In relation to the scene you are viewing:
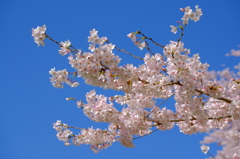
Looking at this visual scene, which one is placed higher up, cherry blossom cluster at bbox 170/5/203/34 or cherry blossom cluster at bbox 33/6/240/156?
cherry blossom cluster at bbox 170/5/203/34

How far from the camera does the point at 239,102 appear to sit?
4.83m

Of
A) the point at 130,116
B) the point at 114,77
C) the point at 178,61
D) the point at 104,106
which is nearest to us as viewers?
the point at 178,61

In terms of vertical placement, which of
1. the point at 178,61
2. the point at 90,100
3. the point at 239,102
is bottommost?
the point at 239,102

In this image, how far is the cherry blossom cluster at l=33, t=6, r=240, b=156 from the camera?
4.32 metres

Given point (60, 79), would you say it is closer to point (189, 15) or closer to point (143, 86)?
point (143, 86)

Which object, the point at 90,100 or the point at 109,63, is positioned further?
the point at 90,100

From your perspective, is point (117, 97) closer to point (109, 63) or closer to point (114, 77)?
point (114, 77)

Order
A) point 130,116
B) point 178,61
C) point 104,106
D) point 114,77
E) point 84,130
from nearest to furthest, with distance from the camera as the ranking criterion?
1. point 178,61
2. point 114,77
3. point 104,106
4. point 130,116
5. point 84,130

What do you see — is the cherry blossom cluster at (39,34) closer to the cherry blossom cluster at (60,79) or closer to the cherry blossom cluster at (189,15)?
the cherry blossom cluster at (60,79)

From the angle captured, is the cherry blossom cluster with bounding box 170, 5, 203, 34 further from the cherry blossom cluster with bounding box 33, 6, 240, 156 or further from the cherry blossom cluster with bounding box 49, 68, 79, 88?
the cherry blossom cluster with bounding box 49, 68, 79, 88

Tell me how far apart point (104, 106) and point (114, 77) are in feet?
2.39

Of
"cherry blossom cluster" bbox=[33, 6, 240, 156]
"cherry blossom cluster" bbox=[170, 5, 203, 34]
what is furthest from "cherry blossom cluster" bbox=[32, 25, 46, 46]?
"cherry blossom cluster" bbox=[170, 5, 203, 34]

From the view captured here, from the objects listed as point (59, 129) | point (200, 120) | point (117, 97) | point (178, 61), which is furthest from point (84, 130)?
point (178, 61)

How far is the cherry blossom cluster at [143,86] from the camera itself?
4320mm
